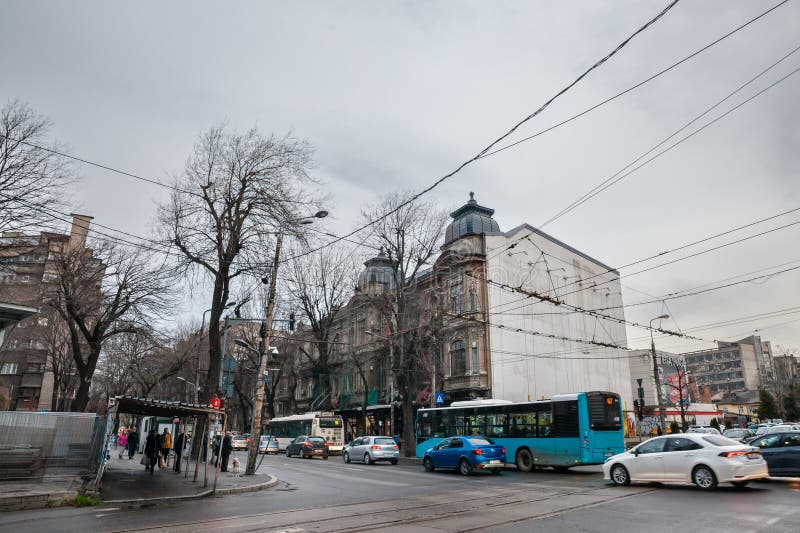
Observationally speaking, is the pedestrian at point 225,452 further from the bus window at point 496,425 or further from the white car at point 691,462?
the white car at point 691,462

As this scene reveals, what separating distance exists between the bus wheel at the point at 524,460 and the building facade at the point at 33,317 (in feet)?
59.1

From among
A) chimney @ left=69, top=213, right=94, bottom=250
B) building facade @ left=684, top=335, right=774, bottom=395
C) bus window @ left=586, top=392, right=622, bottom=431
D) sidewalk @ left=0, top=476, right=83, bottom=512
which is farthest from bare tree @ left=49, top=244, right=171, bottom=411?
building facade @ left=684, top=335, right=774, bottom=395

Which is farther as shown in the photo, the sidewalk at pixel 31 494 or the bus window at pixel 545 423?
the bus window at pixel 545 423

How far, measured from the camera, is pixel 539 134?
482 inches

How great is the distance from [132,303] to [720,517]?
2620 cm

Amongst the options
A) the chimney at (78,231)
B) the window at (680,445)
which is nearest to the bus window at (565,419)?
the window at (680,445)

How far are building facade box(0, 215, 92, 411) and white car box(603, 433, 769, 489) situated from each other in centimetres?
1675

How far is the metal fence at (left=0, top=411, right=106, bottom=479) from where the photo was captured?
17328 millimetres

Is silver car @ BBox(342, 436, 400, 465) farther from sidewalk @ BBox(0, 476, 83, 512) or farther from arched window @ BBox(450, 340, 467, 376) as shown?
sidewalk @ BBox(0, 476, 83, 512)

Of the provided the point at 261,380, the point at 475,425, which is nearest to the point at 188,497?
the point at 261,380

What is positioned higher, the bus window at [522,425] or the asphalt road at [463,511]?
the bus window at [522,425]

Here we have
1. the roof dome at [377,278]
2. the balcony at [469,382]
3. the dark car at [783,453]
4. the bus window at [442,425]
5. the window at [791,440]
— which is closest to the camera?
the dark car at [783,453]

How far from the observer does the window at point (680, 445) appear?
43.4 ft

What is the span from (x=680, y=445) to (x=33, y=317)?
3822 cm
